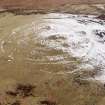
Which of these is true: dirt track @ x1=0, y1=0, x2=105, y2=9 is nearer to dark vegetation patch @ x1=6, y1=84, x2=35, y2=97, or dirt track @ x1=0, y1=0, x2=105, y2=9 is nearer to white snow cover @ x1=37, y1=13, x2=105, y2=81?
white snow cover @ x1=37, y1=13, x2=105, y2=81

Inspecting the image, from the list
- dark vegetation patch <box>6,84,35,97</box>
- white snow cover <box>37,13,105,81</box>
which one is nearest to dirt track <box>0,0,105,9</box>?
white snow cover <box>37,13,105,81</box>

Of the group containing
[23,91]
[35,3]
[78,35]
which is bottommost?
[23,91]

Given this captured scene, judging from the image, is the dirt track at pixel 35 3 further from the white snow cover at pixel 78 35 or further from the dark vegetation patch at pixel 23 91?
the dark vegetation patch at pixel 23 91

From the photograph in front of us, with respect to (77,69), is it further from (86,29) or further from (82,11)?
(82,11)

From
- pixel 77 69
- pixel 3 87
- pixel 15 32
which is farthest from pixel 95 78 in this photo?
pixel 15 32

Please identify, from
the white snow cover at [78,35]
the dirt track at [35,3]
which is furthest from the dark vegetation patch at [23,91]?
the dirt track at [35,3]

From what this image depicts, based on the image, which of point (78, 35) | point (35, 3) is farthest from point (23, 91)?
point (35, 3)

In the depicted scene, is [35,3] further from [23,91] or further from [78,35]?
[23,91]

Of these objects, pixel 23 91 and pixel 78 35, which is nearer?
pixel 23 91
